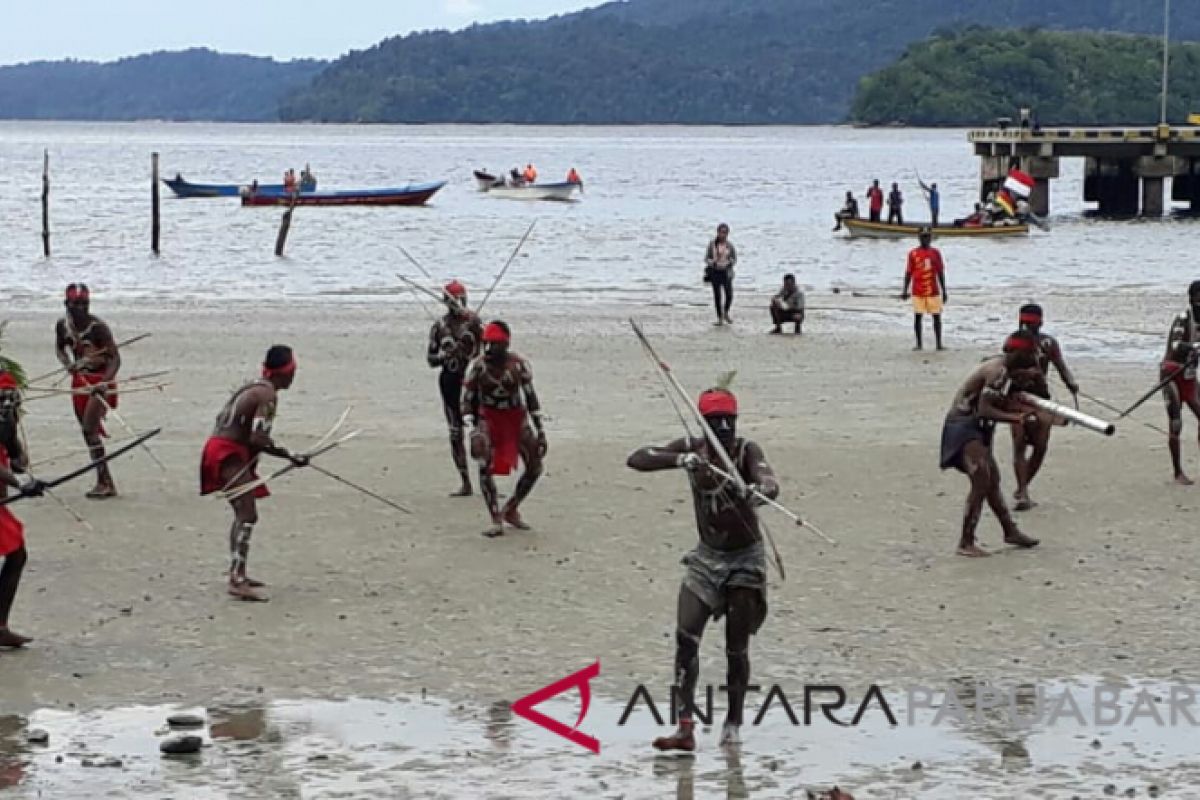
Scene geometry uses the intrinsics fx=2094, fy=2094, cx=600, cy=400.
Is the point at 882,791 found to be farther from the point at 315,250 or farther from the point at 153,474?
the point at 315,250

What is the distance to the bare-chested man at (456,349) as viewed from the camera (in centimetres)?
1614

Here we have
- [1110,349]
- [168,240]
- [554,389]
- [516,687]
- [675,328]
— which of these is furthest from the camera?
[168,240]

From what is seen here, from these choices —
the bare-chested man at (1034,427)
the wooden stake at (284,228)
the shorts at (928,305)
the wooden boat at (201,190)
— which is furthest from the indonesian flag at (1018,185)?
the bare-chested man at (1034,427)

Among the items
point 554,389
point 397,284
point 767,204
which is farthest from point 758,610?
point 767,204

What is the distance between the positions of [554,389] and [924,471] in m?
6.30

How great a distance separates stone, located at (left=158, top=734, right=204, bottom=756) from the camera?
9.81m

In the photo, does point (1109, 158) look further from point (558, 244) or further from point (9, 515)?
point (9, 515)

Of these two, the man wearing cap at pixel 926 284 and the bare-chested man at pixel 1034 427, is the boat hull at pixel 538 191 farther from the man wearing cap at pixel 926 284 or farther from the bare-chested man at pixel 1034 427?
the bare-chested man at pixel 1034 427

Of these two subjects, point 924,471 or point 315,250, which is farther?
point 315,250

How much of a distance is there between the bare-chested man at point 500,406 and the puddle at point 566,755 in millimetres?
3903

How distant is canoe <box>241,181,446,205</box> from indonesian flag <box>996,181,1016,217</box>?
28037mm

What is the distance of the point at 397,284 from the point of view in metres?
42.8

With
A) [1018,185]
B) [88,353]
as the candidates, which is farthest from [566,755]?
[1018,185]

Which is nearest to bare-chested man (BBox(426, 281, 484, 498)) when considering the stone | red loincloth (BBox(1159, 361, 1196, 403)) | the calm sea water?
red loincloth (BBox(1159, 361, 1196, 403))
